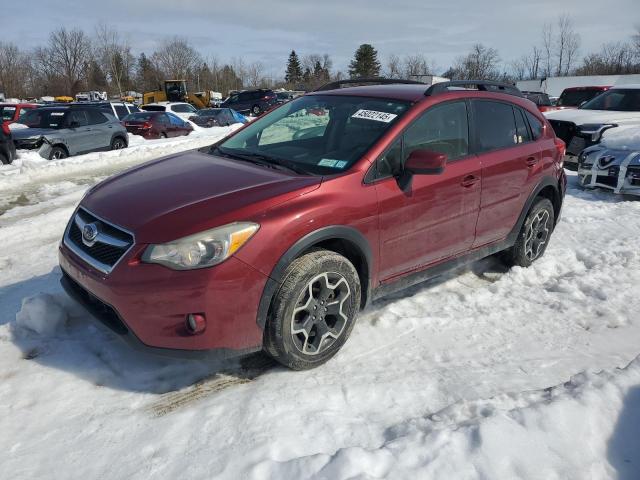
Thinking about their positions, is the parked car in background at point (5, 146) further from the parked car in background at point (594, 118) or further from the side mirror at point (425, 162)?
the parked car in background at point (594, 118)

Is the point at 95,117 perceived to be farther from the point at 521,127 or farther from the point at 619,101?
the point at 619,101

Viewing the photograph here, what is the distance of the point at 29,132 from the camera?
12.4 meters

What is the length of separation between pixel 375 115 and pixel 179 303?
2.01 meters

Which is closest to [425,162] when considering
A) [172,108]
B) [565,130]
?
[565,130]

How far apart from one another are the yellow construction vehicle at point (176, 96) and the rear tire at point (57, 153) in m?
28.8

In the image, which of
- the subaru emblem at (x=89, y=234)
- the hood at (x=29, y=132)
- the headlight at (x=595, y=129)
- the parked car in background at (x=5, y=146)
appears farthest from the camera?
the hood at (x=29, y=132)

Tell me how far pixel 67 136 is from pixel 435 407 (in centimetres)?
1279

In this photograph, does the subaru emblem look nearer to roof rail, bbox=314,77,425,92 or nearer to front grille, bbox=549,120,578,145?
roof rail, bbox=314,77,425,92

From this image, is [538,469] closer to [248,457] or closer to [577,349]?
[248,457]

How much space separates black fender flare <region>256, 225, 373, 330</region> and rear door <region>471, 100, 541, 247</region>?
1413mm

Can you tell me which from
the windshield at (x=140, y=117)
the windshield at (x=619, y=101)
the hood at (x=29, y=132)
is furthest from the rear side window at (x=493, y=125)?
the windshield at (x=140, y=117)

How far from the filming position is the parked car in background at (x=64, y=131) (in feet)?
40.4

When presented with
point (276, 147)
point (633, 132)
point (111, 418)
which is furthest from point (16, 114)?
point (633, 132)

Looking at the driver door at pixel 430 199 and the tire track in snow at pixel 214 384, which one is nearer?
the tire track in snow at pixel 214 384
